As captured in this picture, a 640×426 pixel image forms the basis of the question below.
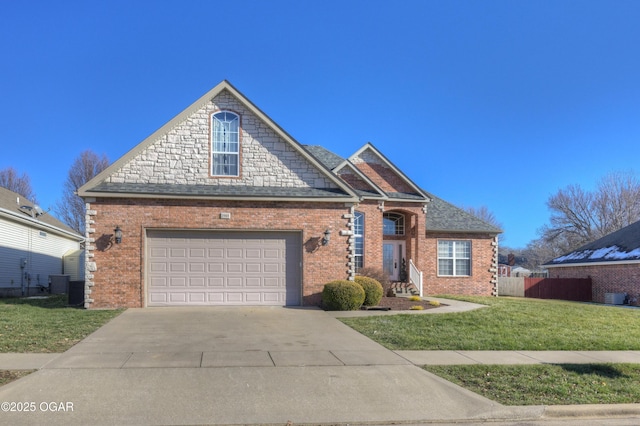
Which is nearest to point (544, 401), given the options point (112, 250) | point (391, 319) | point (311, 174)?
point (391, 319)

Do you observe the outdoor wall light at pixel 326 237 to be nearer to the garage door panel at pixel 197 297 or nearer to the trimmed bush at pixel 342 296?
the trimmed bush at pixel 342 296

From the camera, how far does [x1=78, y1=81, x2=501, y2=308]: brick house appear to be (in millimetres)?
15680

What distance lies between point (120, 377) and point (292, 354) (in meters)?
3.05

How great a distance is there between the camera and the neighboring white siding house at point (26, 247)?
72.4 feet

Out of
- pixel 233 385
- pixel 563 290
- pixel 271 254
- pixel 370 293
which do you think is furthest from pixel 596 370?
pixel 563 290

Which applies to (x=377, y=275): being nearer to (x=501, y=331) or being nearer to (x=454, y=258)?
(x=454, y=258)

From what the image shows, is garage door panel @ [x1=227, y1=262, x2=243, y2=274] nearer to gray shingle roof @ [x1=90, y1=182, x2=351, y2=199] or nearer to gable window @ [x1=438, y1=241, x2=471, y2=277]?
gray shingle roof @ [x1=90, y1=182, x2=351, y2=199]

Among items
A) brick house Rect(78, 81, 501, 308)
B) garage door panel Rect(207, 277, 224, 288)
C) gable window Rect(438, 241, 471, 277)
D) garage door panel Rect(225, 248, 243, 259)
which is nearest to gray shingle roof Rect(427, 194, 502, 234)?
gable window Rect(438, 241, 471, 277)

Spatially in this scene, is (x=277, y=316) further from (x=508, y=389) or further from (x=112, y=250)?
(x=508, y=389)

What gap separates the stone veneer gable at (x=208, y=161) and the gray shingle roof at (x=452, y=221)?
10.0 meters

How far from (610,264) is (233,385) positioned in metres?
25.6

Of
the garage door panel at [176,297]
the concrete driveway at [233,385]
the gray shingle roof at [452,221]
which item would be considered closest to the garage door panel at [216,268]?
the garage door panel at [176,297]

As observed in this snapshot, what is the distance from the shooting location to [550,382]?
7996 mm

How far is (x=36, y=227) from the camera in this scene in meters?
25.6
